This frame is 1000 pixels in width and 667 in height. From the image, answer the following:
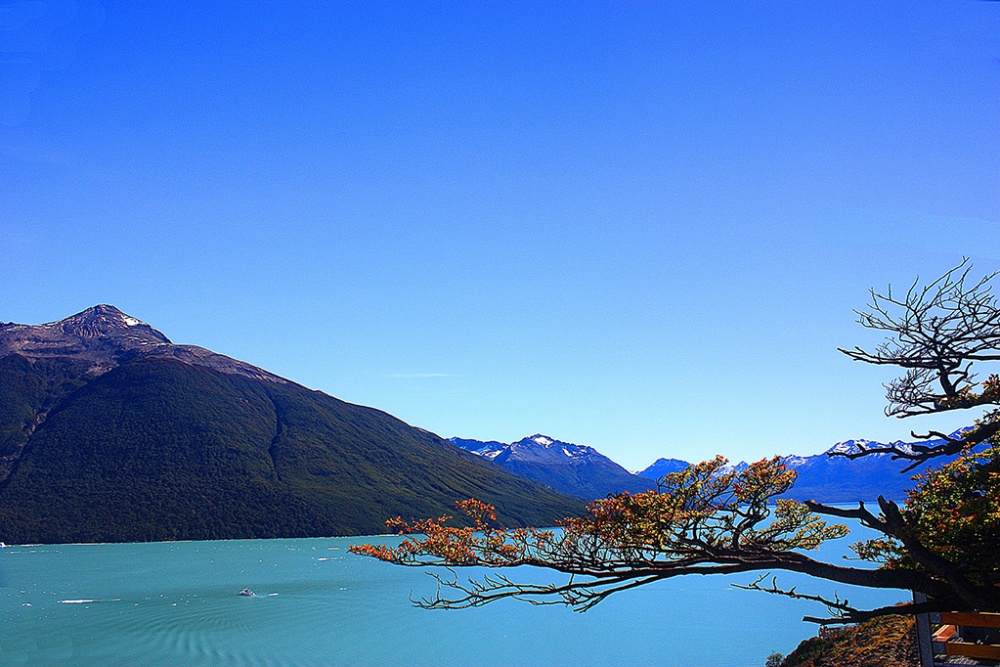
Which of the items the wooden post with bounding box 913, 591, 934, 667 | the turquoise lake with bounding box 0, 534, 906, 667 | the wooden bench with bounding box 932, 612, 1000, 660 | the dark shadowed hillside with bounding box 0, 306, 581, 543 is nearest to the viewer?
the wooden bench with bounding box 932, 612, 1000, 660

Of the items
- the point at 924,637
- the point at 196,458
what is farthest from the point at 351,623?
the point at 196,458

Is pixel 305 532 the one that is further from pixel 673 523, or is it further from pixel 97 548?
pixel 673 523

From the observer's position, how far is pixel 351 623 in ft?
135

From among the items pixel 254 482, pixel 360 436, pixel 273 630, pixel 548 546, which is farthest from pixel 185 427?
pixel 548 546

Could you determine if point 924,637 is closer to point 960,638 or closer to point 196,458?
point 960,638

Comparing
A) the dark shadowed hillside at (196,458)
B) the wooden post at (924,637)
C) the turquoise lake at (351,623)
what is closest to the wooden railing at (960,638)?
the wooden post at (924,637)

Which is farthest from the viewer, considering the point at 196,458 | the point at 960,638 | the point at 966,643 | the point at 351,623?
the point at 196,458

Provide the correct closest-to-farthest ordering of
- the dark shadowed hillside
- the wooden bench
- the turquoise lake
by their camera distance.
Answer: the wooden bench
the turquoise lake
the dark shadowed hillside

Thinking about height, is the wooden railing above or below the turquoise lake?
above

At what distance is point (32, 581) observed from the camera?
62125mm

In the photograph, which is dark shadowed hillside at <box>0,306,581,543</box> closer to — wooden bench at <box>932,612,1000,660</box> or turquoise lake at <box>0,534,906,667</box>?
turquoise lake at <box>0,534,906,667</box>

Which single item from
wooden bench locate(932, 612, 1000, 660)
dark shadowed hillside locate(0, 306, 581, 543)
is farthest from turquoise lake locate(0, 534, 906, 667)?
dark shadowed hillside locate(0, 306, 581, 543)

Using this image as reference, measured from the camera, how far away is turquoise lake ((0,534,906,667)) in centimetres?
3158

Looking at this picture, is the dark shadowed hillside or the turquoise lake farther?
the dark shadowed hillside
